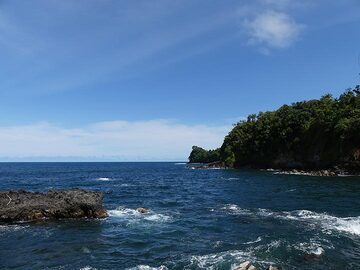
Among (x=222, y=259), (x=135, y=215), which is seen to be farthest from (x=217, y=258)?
(x=135, y=215)

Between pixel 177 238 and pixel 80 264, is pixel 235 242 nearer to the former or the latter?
pixel 177 238

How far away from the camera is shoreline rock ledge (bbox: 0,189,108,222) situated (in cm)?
3481

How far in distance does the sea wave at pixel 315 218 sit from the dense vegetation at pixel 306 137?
55.7 meters

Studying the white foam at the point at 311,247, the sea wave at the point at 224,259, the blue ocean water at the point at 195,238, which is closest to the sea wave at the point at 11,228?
the blue ocean water at the point at 195,238

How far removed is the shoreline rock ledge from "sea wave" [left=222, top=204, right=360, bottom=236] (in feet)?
46.9

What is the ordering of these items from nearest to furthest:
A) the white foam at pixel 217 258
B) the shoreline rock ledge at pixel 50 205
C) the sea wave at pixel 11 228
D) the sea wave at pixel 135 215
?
the white foam at pixel 217 258 < the sea wave at pixel 11 228 < the shoreline rock ledge at pixel 50 205 < the sea wave at pixel 135 215

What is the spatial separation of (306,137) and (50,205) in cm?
8647

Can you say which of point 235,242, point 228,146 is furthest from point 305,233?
point 228,146

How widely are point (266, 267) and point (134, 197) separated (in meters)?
35.8

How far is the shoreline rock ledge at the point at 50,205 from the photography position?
114 feet

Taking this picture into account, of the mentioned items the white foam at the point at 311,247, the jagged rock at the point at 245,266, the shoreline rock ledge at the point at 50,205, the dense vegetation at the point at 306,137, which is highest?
the dense vegetation at the point at 306,137

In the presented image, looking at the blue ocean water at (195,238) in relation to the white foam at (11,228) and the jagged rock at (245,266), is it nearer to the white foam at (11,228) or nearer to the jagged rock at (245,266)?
the white foam at (11,228)

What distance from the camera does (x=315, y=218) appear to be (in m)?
35.1

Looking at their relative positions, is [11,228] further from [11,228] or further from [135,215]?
[135,215]
